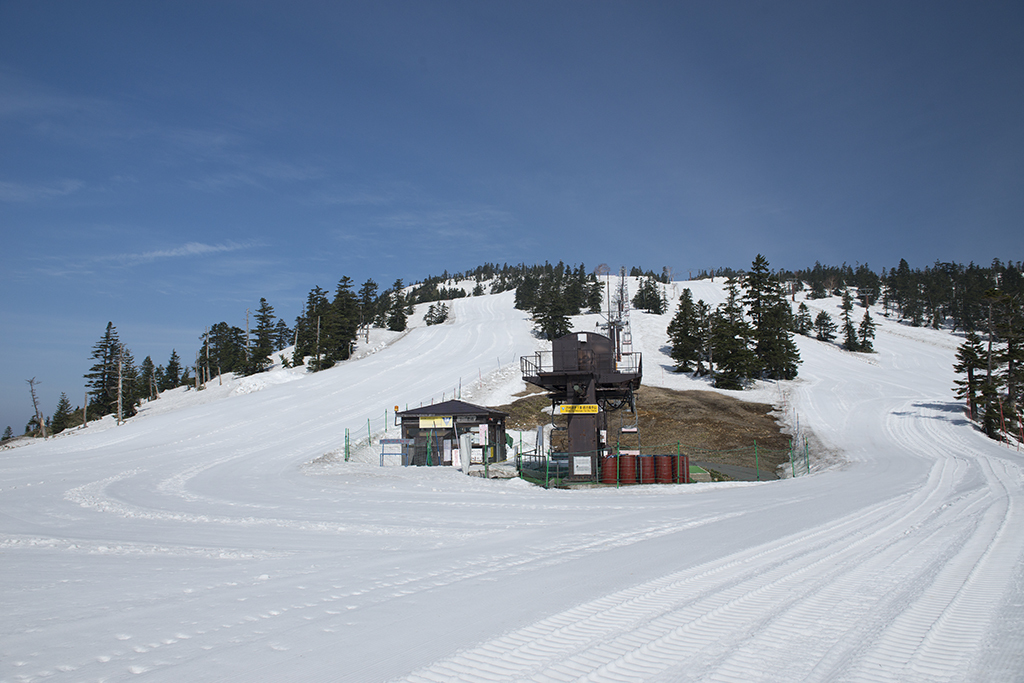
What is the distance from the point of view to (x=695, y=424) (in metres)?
38.1

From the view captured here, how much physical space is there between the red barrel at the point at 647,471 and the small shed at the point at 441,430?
9630mm

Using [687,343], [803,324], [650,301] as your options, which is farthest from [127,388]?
[803,324]

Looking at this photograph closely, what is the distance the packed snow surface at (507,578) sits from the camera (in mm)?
4602

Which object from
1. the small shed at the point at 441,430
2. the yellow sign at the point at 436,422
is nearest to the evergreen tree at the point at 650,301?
the small shed at the point at 441,430

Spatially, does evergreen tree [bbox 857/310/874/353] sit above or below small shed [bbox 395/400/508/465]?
above

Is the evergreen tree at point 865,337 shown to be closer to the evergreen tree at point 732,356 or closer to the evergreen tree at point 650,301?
the evergreen tree at point 650,301

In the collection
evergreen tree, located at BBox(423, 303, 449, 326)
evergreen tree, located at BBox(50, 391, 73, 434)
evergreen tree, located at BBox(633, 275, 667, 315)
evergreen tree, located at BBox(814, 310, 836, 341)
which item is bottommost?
evergreen tree, located at BBox(50, 391, 73, 434)

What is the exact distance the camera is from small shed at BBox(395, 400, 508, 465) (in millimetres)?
28344

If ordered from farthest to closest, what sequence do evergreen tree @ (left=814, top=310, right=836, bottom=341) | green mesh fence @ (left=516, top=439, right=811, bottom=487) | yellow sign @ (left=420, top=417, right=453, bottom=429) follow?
evergreen tree @ (left=814, top=310, right=836, bottom=341) < yellow sign @ (left=420, top=417, right=453, bottom=429) < green mesh fence @ (left=516, top=439, right=811, bottom=487)

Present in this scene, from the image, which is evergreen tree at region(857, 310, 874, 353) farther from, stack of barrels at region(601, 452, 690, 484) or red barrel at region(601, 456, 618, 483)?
red barrel at region(601, 456, 618, 483)

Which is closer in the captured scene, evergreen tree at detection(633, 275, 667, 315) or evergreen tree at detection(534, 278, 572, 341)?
evergreen tree at detection(534, 278, 572, 341)

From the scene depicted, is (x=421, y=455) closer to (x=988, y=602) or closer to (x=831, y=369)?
(x=988, y=602)

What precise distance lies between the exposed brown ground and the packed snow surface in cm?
1115

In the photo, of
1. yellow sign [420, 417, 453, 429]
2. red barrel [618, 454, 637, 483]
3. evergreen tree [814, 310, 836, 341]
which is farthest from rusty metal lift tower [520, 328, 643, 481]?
evergreen tree [814, 310, 836, 341]
